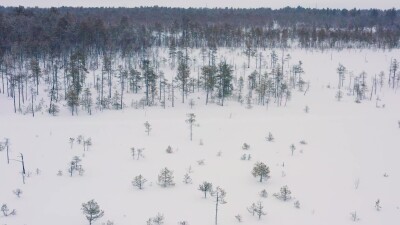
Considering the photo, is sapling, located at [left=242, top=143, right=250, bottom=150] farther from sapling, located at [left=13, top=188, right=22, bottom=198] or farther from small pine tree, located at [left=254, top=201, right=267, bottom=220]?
sapling, located at [left=13, top=188, right=22, bottom=198]

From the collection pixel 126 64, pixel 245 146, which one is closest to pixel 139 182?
pixel 245 146

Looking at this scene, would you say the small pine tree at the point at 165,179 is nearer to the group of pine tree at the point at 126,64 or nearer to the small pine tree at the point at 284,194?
the small pine tree at the point at 284,194

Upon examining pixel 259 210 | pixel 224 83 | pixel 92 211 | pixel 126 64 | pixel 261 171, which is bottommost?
pixel 259 210

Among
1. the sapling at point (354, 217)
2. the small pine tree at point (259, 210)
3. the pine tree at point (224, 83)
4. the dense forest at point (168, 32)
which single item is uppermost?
the dense forest at point (168, 32)

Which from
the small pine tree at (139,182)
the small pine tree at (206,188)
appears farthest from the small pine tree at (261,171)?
the small pine tree at (139,182)

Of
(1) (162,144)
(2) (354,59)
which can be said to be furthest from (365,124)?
(2) (354,59)

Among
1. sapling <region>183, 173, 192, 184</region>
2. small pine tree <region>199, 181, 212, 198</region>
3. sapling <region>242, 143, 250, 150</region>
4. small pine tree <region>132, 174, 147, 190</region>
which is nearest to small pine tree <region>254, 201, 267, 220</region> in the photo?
small pine tree <region>199, 181, 212, 198</region>

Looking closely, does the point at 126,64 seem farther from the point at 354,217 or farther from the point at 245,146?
the point at 354,217
